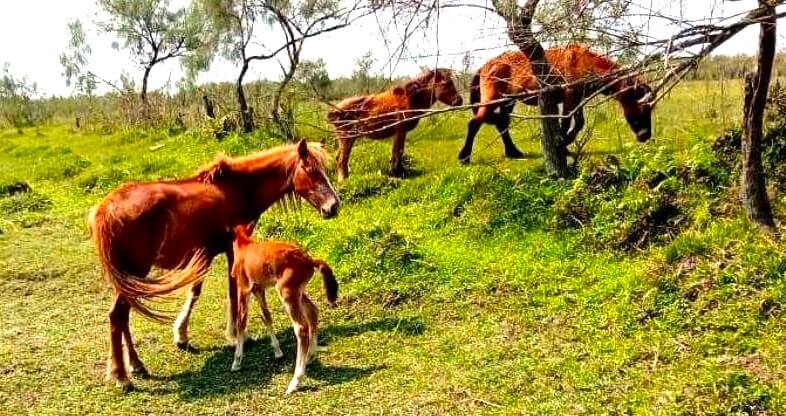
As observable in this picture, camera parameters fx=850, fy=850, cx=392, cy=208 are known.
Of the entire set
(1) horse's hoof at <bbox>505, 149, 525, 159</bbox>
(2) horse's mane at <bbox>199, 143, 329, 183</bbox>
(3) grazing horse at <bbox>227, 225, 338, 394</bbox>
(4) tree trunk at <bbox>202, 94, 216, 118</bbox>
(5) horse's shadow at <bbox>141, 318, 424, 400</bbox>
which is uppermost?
(4) tree trunk at <bbox>202, 94, 216, 118</bbox>

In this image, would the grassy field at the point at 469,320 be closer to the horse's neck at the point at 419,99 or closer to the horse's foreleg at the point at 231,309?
the horse's foreleg at the point at 231,309

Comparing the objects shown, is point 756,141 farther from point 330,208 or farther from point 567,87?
point 330,208

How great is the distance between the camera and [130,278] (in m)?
5.84

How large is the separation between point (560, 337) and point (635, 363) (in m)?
0.69

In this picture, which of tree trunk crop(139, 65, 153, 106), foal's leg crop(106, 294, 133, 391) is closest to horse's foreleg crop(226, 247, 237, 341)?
foal's leg crop(106, 294, 133, 391)

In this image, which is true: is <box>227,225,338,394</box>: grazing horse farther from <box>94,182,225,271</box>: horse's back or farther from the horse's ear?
the horse's ear

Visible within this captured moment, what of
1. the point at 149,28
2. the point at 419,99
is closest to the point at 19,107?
the point at 149,28

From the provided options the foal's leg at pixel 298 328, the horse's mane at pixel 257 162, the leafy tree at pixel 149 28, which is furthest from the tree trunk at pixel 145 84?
the foal's leg at pixel 298 328

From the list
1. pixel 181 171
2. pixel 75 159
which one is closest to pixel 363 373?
pixel 181 171

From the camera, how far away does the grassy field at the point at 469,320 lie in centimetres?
505

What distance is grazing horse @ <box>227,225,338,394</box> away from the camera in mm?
→ 5617

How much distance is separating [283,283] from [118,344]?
1228 millimetres

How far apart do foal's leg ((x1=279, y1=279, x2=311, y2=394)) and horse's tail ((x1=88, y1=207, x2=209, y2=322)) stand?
0.76 m

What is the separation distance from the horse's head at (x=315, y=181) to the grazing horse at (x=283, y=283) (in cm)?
68
